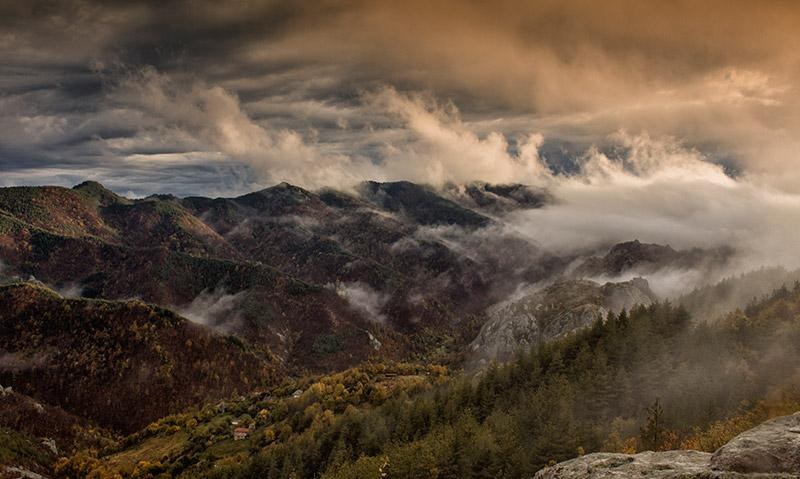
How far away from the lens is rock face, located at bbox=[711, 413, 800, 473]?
30.2m

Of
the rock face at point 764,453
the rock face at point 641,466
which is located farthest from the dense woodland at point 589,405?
the rock face at point 764,453

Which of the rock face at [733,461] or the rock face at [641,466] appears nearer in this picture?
the rock face at [733,461]

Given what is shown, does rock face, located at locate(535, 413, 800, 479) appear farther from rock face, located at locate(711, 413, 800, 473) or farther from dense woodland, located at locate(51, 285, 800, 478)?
dense woodland, located at locate(51, 285, 800, 478)

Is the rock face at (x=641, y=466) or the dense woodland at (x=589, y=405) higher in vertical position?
the rock face at (x=641, y=466)

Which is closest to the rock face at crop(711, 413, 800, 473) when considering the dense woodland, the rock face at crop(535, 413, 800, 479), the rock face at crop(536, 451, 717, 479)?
the rock face at crop(535, 413, 800, 479)

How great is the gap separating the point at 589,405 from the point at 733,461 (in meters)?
115

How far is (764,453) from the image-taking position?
31.0 metres

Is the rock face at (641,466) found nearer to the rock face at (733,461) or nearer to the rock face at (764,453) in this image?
the rock face at (733,461)

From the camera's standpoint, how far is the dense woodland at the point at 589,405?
311 ft

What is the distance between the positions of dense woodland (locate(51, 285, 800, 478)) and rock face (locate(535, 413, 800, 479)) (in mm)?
43013

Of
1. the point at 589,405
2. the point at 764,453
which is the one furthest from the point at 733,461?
the point at 589,405

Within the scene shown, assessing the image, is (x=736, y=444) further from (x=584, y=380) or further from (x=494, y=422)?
(x=584, y=380)

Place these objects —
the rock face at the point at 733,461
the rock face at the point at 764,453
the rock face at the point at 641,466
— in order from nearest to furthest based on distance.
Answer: the rock face at the point at 733,461 < the rock face at the point at 764,453 < the rock face at the point at 641,466

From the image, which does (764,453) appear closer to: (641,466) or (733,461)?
(733,461)
